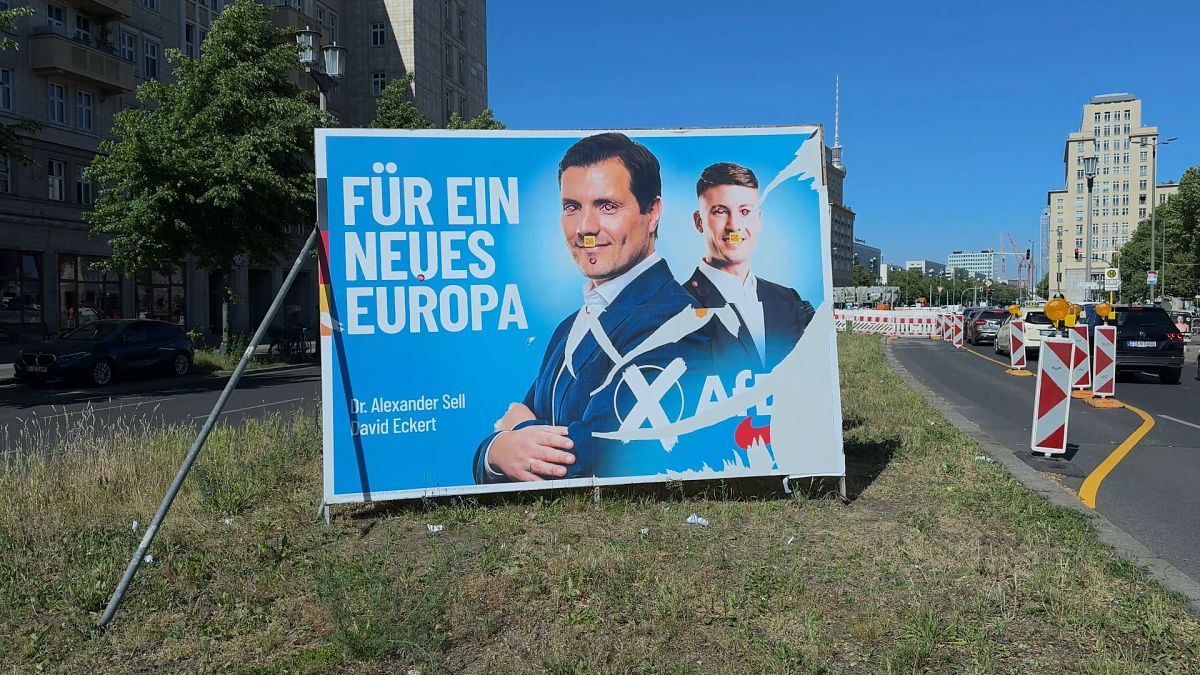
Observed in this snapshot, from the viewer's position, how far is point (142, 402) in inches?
606

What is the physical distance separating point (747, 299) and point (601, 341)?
3.63ft

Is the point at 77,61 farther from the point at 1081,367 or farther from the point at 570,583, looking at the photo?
the point at 570,583

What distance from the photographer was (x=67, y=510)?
592 centimetres

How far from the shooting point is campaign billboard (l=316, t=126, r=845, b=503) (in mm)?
5875

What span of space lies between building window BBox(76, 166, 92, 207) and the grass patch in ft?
96.6

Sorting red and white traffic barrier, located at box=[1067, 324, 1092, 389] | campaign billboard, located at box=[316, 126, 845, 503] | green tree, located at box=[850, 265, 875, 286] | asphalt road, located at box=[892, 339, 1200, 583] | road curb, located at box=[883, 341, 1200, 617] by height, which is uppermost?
green tree, located at box=[850, 265, 875, 286]

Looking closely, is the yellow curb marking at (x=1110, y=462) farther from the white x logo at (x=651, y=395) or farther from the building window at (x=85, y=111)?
the building window at (x=85, y=111)


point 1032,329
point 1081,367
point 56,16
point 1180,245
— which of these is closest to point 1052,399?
point 1081,367

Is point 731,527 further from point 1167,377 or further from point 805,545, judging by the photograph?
point 1167,377

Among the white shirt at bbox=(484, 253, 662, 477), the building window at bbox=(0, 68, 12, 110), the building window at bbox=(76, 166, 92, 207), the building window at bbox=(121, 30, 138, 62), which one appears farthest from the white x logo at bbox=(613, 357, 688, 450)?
the building window at bbox=(121, 30, 138, 62)

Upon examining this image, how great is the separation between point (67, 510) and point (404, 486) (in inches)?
89.4

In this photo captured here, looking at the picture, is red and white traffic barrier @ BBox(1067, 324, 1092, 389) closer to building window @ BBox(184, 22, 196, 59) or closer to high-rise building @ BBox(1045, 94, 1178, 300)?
building window @ BBox(184, 22, 196, 59)

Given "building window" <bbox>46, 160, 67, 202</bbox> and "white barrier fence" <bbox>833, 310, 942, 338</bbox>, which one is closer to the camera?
"building window" <bbox>46, 160, 67, 202</bbox>

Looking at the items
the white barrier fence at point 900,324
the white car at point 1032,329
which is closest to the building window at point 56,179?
A: the white car at point 1032,329
